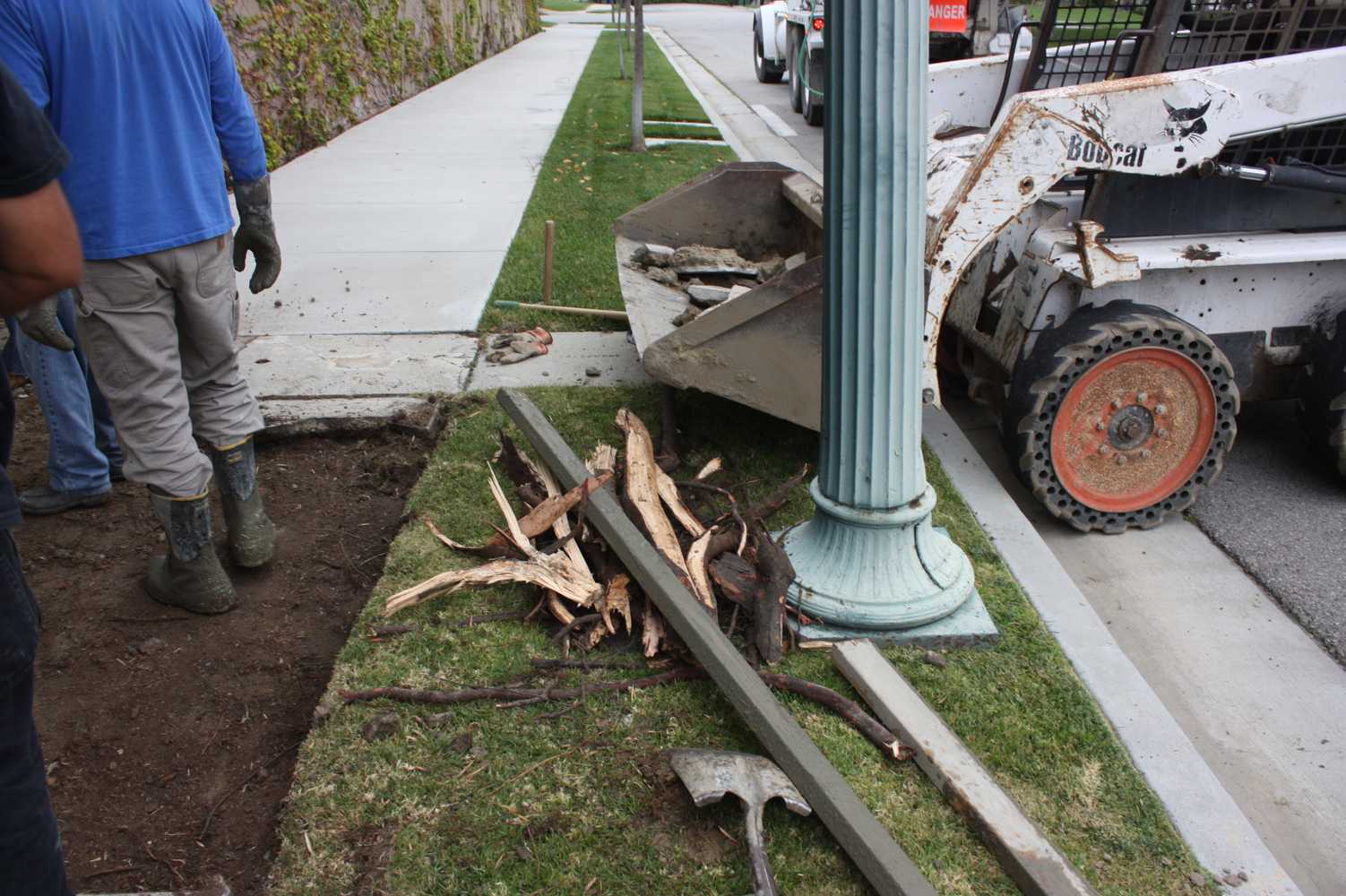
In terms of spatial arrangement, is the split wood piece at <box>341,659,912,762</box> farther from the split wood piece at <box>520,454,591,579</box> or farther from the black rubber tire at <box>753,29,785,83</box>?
the black rubber tire at <box>753,29,785,83</box>

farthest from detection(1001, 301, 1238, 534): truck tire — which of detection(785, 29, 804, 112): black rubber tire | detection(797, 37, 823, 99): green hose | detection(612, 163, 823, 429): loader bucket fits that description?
detection(785, 29, 804, 112): black rubber tire

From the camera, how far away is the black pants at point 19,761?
1.63 metres

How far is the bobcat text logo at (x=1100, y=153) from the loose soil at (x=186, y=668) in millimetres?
2988

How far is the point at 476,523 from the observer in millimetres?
3854

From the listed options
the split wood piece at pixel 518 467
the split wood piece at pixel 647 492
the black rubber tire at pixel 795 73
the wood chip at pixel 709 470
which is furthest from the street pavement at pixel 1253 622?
the black rubber tire at pixel 795 73

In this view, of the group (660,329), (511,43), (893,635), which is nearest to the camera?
(893,635)

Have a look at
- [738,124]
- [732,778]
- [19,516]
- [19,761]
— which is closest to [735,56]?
[738,124]

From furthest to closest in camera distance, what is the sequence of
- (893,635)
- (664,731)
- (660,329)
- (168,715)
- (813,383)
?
1. (660,329)
2. (813,383)
3. (893,635)
4. (168,715)
5. (664,731)

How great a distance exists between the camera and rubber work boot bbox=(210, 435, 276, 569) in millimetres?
3541

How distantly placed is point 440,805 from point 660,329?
247 centimetres

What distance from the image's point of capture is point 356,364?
17.4 ft

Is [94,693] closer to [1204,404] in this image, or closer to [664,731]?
[664,731]

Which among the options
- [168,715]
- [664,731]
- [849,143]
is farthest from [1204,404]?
[168,715]

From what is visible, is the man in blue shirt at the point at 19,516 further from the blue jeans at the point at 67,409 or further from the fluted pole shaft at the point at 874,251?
the blue jeans at the point at 67,409
